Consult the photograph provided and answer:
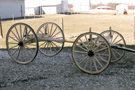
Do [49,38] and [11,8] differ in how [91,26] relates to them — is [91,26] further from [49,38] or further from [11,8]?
[11,8]

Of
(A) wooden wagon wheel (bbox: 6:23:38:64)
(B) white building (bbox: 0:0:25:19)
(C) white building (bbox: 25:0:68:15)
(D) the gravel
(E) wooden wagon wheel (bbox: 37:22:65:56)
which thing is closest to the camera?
(D) the gravel

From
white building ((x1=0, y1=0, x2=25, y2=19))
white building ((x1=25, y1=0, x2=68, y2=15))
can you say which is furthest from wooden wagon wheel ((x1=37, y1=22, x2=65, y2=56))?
white building ((x1=25, y1=0, x2=68, y2=15))

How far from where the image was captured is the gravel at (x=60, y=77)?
13.3 ft

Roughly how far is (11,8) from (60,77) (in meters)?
30.7

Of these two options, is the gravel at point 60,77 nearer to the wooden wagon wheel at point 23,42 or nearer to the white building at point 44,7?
the wooden wagon wheel at point 23,42

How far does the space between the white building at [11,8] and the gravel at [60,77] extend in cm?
2636

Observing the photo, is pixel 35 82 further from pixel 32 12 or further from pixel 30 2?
pixel 30 2

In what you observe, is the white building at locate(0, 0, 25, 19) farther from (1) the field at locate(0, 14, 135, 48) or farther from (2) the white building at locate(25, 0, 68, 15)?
(2) the white building at locate(25, 0, 68, 15)

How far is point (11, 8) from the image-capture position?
3291cm

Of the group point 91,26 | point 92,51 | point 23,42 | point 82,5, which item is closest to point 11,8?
point 91,26

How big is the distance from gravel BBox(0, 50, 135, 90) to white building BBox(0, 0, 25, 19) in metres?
26.4

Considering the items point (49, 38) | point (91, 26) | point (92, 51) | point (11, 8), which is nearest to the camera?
point (92, 51)

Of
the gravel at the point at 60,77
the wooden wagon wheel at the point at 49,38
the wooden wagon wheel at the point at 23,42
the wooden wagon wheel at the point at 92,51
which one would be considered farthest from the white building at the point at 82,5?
the wooden wagon wheel at the point at 92,51

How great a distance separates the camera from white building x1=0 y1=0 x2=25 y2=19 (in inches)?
1197
